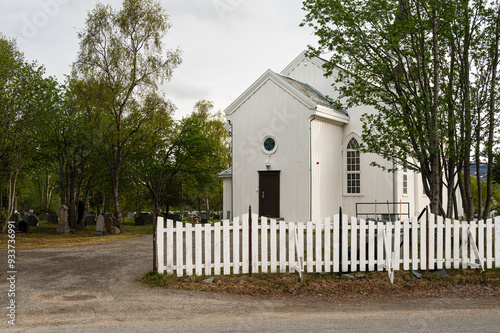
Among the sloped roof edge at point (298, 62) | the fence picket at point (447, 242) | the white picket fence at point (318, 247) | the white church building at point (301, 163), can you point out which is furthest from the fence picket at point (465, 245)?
the sloped roof edge at point (298, 62)

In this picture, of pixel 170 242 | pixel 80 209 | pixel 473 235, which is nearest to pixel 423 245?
pixel 473 235

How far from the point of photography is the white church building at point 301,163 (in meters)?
19.8

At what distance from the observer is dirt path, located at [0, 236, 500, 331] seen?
6.45 meters

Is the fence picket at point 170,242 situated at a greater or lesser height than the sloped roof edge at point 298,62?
lesser

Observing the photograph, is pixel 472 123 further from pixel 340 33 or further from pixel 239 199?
pixel 239 199

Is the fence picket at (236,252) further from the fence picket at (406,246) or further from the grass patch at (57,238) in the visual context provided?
the grass patch at (57,238)

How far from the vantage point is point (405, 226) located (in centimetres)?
947

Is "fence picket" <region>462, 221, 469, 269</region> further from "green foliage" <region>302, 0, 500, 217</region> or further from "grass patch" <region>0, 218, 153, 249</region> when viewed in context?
"grass patch" <region>0, 218, 153, 249</region>

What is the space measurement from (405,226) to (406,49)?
509cm

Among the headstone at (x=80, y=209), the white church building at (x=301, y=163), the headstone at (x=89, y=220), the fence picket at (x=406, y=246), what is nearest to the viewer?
the fence picket at (x=406, y=246)

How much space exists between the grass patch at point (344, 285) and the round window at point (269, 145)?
11.8m

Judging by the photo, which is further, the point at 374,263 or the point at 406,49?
the point at 406,49

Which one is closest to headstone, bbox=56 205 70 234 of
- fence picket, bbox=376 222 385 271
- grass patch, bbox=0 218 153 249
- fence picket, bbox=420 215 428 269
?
grass patch, bbox=0 218 153 249

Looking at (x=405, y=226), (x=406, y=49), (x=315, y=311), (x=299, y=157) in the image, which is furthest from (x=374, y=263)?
(x=299, y=157)
